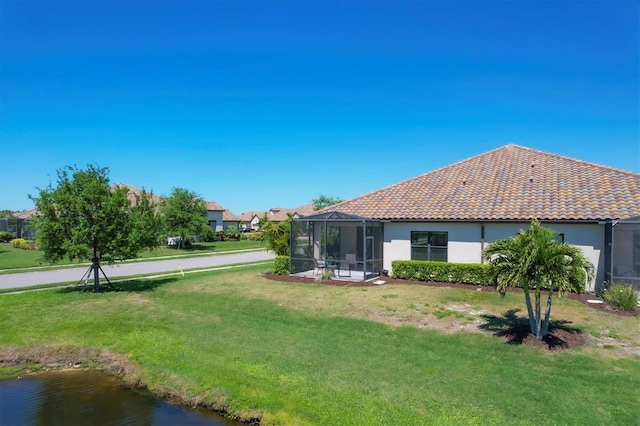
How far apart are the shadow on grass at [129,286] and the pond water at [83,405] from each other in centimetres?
857

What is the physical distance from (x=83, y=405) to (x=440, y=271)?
14251 millimetres

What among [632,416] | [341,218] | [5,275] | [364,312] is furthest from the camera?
[5,275]

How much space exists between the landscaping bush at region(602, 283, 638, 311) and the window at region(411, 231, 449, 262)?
6.70 m

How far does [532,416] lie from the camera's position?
627 centimetres

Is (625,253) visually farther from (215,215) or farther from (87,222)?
(215,215)

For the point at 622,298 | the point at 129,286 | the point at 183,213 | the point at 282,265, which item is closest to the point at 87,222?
the point at 129,286

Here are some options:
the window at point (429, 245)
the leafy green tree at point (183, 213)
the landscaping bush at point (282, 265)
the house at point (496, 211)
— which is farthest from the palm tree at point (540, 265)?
the leafy green tree at point (183, 213)

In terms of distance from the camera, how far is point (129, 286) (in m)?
18.5

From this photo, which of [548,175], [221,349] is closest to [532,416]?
[221,349]

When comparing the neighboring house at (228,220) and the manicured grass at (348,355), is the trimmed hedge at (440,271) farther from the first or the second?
the neighboring house at (228,220)

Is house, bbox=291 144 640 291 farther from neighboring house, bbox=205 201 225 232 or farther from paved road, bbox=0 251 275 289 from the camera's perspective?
neighboring house, bbox=205 201 225 232

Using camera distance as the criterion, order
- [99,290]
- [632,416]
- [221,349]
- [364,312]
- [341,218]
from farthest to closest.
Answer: [341,218] < [99,290] < [364,312] < [221,349] < [632,416]

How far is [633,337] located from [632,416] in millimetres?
4842

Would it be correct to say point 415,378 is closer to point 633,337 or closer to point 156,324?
point 633,337
